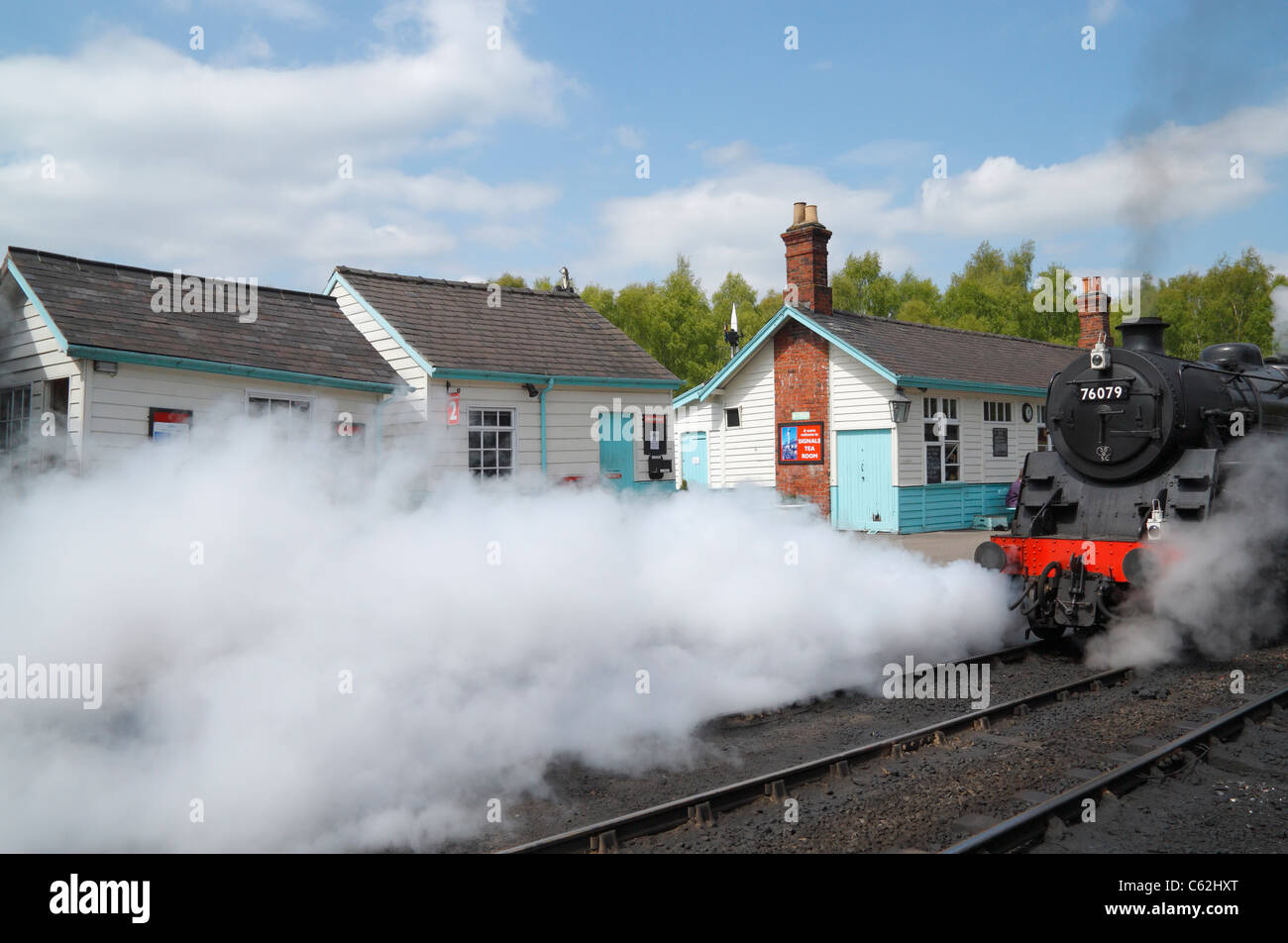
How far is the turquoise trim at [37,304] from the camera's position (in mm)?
9562

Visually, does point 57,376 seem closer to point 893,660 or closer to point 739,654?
point 739,654

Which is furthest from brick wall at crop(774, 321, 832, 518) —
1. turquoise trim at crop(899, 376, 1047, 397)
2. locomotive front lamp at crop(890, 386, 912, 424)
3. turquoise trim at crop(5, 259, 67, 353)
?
turquoise trim at crop(5, 259, 67, 353)

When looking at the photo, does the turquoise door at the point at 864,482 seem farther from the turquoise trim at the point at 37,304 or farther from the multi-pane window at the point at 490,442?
the turquoise trim at the point at 37,304

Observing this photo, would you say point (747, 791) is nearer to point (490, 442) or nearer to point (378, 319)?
point (490, 442)

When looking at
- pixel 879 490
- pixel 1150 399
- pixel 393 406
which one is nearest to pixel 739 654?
pixel 1150 399

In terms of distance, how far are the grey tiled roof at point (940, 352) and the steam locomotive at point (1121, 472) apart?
8448mm

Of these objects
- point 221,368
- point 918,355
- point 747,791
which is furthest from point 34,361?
point 918,355

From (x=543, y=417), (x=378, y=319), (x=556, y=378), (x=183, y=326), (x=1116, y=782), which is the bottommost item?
(x=1116, y=782)

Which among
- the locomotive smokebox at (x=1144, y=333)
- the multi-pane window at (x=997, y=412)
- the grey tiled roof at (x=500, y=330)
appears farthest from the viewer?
the multi-pane window at (x=997, y=412)

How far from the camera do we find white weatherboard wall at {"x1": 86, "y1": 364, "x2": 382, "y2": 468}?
9742 millimetres

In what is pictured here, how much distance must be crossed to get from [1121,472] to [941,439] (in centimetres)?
1058

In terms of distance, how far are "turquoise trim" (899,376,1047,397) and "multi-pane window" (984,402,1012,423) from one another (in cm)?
41

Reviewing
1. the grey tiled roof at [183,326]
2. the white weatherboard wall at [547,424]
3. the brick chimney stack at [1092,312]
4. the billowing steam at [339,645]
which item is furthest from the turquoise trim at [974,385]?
the billowing steam at [339,645]

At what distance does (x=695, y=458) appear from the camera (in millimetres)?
22562
